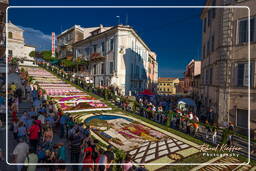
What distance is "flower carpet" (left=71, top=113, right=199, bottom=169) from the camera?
810 cm

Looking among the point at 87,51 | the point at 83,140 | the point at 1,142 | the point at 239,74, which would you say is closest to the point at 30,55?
the point at 87,51

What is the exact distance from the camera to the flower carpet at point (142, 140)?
8102 mm

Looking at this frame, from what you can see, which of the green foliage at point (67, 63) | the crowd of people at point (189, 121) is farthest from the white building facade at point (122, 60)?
the crowd of people at point (189, 121)

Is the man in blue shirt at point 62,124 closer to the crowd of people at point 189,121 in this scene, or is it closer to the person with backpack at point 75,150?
the person with backpack at point 75,150

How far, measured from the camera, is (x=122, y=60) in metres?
28.8

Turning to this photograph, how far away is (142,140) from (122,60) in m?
20.6

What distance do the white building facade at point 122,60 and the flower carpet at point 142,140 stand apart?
14542 mm

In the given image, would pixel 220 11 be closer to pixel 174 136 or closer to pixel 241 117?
pixel 241 117

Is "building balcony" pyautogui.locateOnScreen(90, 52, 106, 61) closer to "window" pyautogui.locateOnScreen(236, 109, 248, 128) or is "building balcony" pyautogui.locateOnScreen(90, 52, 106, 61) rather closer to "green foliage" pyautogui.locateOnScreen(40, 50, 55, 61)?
"green foliage" pyautogui.locateOnScreen(40, 50, 55, 61)

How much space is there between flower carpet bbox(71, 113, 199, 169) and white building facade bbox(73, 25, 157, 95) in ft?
47.7

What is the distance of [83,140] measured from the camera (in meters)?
6.94

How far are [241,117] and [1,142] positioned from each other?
17.1 m

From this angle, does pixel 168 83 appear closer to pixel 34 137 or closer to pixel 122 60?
pixel 34 137

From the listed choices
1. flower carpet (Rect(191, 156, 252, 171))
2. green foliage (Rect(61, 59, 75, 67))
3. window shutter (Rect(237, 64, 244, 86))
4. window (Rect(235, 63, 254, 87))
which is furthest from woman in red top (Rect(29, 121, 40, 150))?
green foliage (Rect(61, 59, 75, 67))
